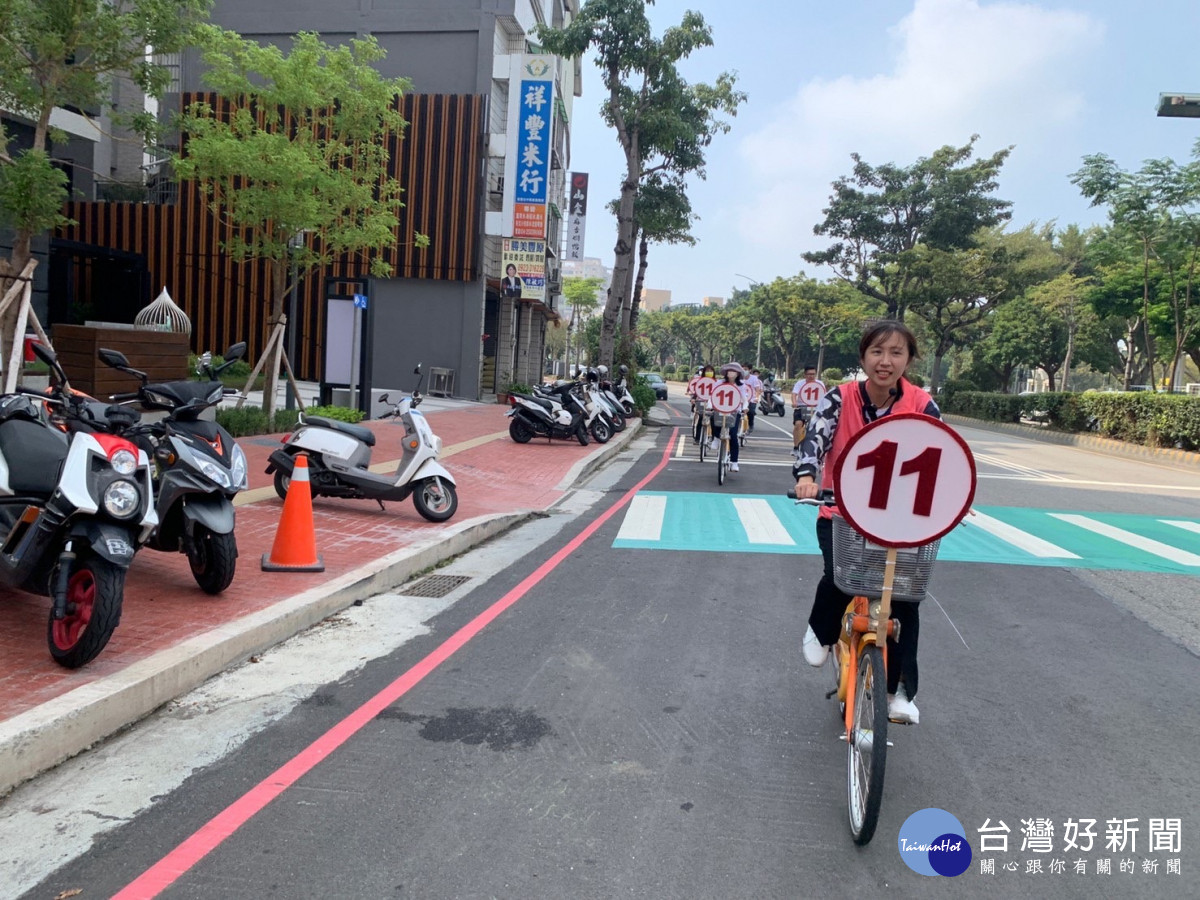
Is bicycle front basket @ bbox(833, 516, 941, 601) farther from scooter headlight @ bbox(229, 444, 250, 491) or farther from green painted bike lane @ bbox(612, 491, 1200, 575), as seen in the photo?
green painted bike lane @ bbox(612, 491, 1200, 575)

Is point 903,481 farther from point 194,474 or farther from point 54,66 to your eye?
point 54,66

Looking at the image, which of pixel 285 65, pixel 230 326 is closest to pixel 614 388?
pixel 230 326

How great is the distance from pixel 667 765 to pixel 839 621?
3.09 feet

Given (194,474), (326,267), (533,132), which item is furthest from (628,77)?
(194,474)

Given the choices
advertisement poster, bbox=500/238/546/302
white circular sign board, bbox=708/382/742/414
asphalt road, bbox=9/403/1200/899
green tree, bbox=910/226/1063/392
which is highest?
green tree, bbox=910/226/1063/392

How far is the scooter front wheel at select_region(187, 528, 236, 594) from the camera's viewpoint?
17.9 ft

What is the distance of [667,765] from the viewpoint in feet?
12.6

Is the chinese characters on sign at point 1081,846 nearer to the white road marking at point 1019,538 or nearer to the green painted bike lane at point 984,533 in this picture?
the white road marking at point 1019,538

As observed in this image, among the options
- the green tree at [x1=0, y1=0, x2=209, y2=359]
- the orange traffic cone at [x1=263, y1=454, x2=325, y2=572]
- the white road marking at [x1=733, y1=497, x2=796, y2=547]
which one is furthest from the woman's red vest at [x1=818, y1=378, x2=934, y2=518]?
the green tree at [x1=0, y1=0, x2=209, y2=359]

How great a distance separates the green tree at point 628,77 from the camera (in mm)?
24688

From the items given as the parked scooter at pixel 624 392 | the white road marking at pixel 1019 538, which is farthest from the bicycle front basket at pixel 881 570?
the parked scooter at pixel 624 392

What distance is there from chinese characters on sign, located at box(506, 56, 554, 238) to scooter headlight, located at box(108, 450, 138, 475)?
→ 22.3 m

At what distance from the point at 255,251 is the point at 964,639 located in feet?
38.0

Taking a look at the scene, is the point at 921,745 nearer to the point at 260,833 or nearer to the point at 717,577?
the point at 260,833
